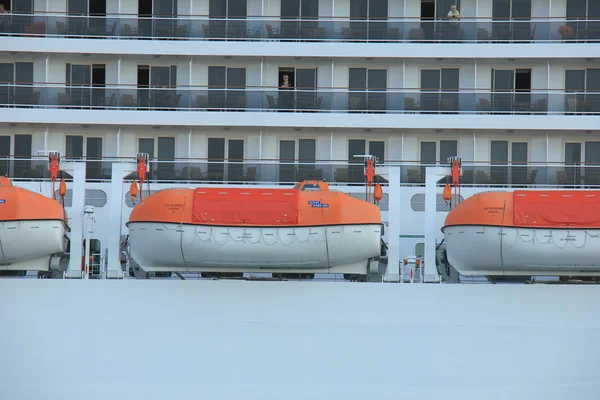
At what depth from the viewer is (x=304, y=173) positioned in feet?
64.7

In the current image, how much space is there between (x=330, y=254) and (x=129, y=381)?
11.8ft

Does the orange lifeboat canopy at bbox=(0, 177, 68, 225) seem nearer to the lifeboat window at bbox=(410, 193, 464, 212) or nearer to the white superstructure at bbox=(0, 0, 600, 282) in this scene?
the white superstructure at bbox=(0, 0, 600, 282)

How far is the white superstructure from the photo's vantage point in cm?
1977

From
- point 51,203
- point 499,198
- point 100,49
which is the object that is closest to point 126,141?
point 100,49

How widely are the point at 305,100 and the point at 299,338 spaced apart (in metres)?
5.12

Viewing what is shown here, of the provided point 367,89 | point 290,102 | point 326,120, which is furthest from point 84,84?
point 367,89

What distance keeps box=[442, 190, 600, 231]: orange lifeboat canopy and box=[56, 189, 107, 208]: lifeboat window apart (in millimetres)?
6519

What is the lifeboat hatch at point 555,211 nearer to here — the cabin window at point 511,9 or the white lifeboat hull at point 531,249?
the white lifeboat hull at point 531,249

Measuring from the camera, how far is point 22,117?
64.8 ft

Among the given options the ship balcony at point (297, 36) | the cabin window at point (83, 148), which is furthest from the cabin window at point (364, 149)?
the cabin window at point (83, 148)

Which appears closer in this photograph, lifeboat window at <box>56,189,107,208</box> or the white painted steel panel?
lifeboat window at <box>56,189,107,208</box>

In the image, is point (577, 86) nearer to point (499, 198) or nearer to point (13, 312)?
point (499, 198)

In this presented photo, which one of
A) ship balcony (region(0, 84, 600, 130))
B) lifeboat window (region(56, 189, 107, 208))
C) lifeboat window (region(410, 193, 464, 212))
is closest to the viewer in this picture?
lifeboat window (region(410, 193, 464, 212))

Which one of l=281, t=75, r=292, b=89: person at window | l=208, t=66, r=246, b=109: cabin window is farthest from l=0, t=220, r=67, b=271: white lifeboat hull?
l=281, t=75, r=292, b=89: person at window
